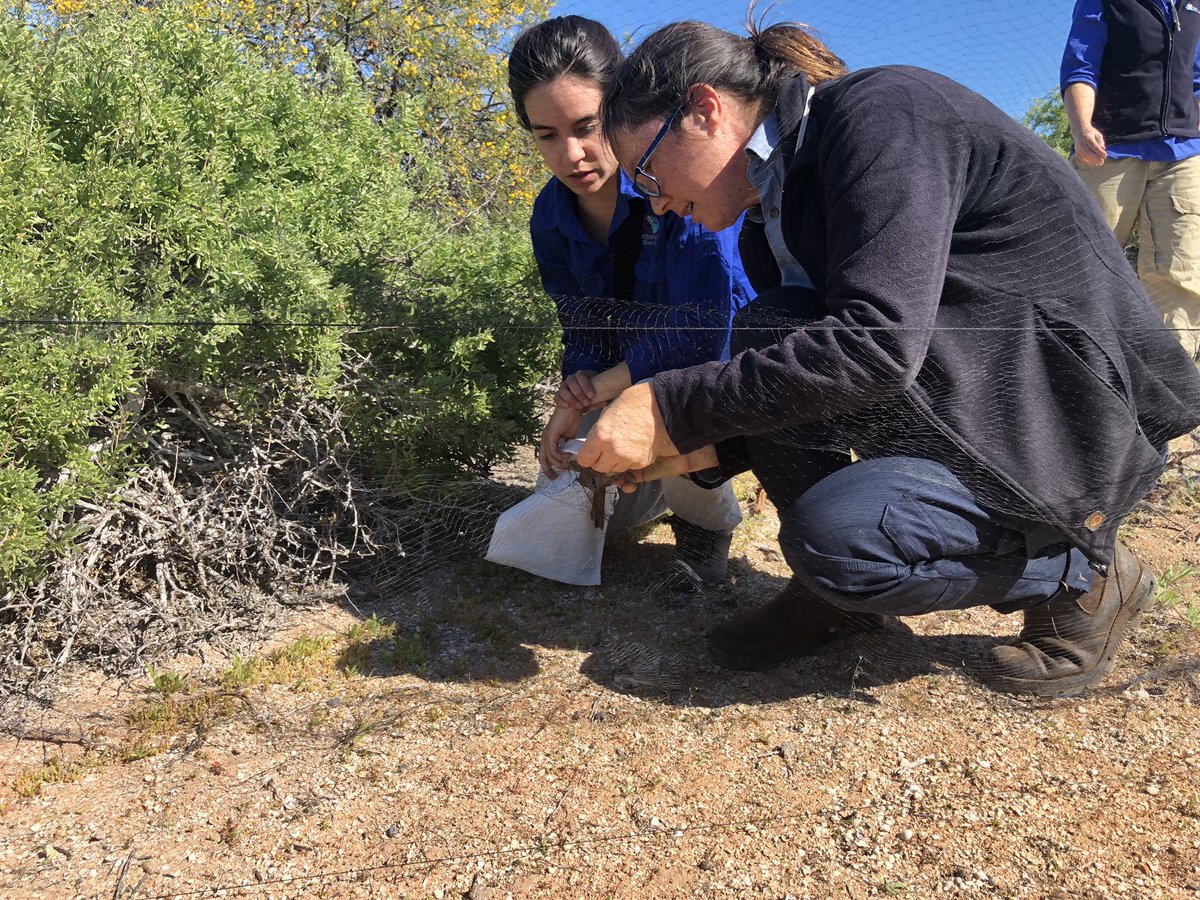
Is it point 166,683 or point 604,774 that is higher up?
point 166,683

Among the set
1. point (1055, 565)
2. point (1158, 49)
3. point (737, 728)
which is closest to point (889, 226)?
point (1055, 565)

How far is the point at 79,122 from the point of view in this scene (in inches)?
98.1

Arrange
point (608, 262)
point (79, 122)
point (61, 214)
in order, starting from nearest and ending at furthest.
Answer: point (61, 214), point (79, 122), point (608, 262)

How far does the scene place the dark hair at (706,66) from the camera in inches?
76.2

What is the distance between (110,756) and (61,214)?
4.02 ft

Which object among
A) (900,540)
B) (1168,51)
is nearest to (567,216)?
(900,540)

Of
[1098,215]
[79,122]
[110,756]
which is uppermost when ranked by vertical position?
[79,122]

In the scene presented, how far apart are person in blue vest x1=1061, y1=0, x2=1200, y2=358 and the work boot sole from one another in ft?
5.82

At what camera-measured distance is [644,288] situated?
2.79 m

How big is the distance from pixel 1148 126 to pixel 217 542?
3.49 meters

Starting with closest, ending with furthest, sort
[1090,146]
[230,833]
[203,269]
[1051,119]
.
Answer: [230,833]
[203,269]
[1090,146]
[1051,119]

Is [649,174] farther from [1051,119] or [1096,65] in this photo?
[1051,119]

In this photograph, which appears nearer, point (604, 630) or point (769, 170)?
point (769, 170)

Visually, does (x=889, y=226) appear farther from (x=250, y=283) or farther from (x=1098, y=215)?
(x=250, y=283)
